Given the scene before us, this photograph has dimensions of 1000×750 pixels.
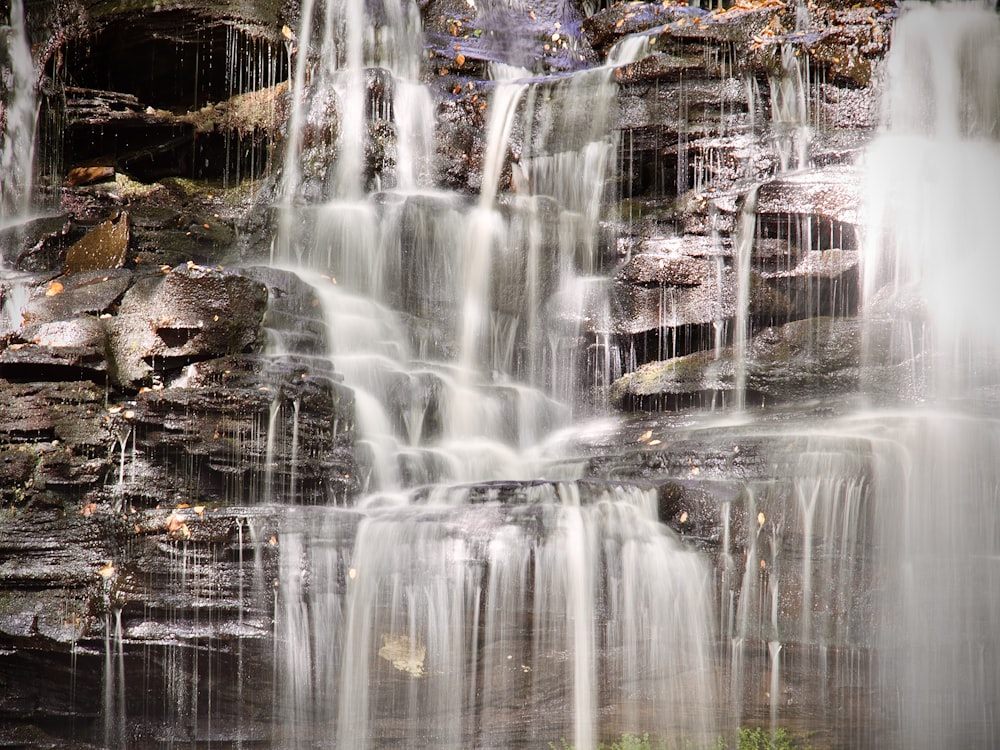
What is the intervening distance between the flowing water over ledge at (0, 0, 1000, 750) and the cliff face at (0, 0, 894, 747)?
41 millimetres

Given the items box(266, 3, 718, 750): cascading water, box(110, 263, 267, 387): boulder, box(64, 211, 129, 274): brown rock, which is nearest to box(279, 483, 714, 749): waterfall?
box(266, 3, 718, 750): cascading water

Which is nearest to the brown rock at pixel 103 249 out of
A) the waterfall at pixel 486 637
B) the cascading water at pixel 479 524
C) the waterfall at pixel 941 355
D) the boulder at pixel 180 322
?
the cascading water at pixel 479 524

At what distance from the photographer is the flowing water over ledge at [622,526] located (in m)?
7.09

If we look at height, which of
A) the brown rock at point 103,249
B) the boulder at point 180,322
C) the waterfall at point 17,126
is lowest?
the boulder at point 180,322

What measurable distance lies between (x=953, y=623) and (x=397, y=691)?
14.0 ft

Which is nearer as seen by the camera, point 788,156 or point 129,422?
point 129,422

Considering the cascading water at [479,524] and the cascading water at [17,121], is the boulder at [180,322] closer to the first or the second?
the cascading water at [479,524]

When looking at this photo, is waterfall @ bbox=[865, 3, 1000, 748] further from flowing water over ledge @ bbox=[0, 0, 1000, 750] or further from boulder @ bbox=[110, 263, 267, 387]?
boulder @ bbox=[110, 263, 267, 387]

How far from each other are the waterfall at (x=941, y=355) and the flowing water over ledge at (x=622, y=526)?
0.10 feet

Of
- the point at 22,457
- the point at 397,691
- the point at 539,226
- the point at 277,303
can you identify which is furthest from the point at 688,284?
the point at 22,457

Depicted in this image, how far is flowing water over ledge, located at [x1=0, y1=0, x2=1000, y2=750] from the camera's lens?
7086 millimetres

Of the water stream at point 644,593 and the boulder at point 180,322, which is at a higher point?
the boulder at point 180,322

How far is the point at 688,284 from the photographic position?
35.0ft

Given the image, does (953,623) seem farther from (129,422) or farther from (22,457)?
(22,457)
